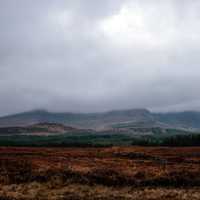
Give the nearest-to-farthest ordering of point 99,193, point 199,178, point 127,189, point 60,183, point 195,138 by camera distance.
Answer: point 99,193
point 127,189
point 60,183
point 199,178
point 195,138

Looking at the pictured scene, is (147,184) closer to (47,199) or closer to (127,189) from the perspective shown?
(127,189)

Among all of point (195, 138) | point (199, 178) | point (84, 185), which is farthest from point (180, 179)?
point (195, 138)

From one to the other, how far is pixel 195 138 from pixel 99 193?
108858mm

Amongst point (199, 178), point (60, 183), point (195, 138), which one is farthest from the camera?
point (195, 138)

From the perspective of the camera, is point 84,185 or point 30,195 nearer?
point 30,195

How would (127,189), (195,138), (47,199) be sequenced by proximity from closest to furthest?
(47,199)
(127,189)
(195,138)

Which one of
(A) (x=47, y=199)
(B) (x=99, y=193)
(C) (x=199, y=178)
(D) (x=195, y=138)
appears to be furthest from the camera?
(D) (x=195, y=138)

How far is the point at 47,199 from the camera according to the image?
1207 inches

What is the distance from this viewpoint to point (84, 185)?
38.1 metres

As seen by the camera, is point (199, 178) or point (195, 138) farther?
point (195, 138)

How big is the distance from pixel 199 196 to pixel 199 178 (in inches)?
377

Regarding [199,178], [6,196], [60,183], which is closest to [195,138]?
[199,178]

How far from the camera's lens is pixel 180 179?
40.6 m

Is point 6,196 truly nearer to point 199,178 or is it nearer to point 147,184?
point 147,184
